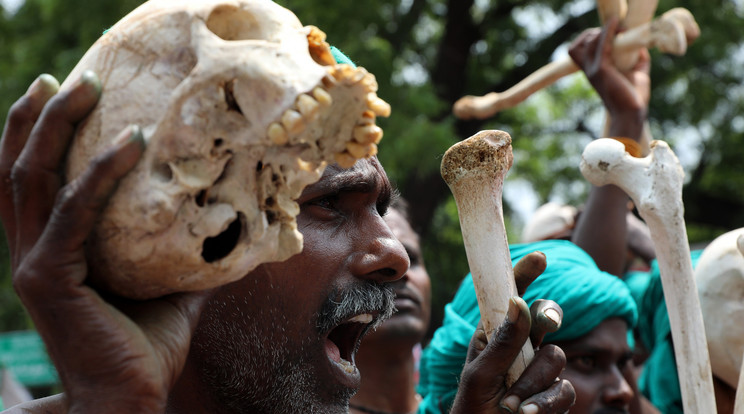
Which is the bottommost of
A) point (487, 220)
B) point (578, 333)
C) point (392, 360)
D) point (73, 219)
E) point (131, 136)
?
point (392, 360)

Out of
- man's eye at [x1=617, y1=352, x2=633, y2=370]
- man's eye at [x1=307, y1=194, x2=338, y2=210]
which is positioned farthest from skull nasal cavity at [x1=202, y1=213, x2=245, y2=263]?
man's eye at [x1=617, y1=352, x2=633, y2=370]

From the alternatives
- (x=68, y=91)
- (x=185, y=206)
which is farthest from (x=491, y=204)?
(x=68, y=91)

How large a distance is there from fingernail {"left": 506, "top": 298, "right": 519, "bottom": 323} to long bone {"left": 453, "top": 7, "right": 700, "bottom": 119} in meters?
1.81

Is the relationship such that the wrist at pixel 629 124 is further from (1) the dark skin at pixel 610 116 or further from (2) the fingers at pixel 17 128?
(2) the fingers at pixel 17 128

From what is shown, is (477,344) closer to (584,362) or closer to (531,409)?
(531,409)

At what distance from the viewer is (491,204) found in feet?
7.18

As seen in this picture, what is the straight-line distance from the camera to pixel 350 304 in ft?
7.38

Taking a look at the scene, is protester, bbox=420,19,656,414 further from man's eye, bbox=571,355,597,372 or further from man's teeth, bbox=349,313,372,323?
man's teeth, bbox=349,313,372,323

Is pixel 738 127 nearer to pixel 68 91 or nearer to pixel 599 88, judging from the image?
pixel 599 88

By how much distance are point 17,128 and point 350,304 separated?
90cm

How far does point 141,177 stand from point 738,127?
12.3 metres

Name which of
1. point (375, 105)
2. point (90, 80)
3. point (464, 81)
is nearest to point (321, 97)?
point (375, 105)

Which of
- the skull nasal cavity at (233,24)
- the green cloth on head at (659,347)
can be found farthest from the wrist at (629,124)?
the skull nasal cavity at (233,24)

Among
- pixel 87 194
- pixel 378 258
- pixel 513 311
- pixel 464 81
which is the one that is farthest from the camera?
A: pixel 464 81
